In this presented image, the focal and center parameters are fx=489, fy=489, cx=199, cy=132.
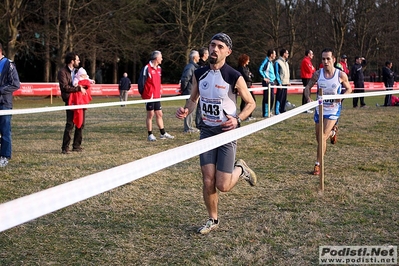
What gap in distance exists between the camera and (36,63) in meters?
46.4

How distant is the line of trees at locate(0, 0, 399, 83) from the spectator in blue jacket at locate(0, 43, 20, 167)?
1096 inches

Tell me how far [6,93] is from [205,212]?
179 inches

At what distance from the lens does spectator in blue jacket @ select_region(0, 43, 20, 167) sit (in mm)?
8406

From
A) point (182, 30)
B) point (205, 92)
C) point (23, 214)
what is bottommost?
point (23, 214)

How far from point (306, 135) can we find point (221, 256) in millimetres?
8225

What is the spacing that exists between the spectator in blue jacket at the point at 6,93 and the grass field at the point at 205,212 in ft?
1.04

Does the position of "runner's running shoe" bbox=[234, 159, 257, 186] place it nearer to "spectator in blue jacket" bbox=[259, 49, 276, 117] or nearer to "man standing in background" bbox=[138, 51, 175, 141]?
"man standing in background" bbox=[138, 51, 175, 141]

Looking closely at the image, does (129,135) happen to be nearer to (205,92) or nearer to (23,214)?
(205,92)

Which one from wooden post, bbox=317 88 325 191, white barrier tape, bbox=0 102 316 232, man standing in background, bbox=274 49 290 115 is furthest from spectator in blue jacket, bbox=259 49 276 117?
white barrier tape, bbox=0 102 316 232

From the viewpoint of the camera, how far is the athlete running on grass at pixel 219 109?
5.08 metres

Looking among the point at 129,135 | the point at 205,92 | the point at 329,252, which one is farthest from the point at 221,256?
the point at 129,135

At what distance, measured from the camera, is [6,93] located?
333 inches

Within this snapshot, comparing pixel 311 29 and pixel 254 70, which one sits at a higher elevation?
pixel 311 29

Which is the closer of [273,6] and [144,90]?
[144,90]
